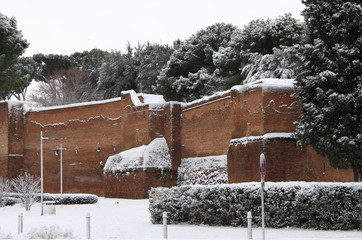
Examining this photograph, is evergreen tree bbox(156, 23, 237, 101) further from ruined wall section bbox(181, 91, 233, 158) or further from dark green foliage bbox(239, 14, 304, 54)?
ruined wall section bbox(181, 91, 233, 158)

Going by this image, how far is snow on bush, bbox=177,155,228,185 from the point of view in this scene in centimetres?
3028

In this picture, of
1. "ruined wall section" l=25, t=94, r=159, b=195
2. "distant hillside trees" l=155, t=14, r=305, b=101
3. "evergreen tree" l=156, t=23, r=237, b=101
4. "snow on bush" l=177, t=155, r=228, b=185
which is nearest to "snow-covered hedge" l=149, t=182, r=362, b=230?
"snow on bush" l=177, t=155, r=228, b=185

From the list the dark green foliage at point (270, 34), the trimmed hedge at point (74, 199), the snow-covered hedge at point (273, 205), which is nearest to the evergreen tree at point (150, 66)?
the dark green foliage at point (270, 34)

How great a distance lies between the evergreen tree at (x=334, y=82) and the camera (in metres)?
20.6

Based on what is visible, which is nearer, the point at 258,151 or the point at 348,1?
the point at 348,1

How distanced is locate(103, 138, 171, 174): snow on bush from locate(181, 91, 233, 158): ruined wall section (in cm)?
109

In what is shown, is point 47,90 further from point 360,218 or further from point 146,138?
point 360,218

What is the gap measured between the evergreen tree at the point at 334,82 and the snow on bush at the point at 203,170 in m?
8.82

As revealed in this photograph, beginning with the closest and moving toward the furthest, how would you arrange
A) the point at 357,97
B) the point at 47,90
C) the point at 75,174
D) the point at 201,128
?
the point at 357,97, the point at 201,128, the point at 75,174, the point at 47,90

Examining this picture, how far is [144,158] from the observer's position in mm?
33281

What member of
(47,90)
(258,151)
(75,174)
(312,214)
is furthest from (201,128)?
(47,90)

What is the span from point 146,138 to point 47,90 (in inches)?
1266

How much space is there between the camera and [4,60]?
107ft

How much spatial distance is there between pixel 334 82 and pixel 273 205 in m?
6.24
